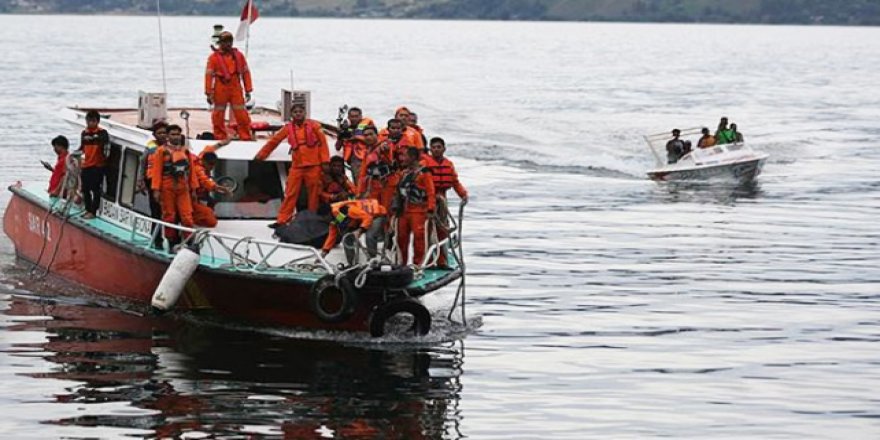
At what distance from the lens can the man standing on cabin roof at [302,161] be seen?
20.3 metres

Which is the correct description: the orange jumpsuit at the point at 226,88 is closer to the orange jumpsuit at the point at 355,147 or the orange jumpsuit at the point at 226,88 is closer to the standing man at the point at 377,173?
the orange jumpsuit at the point at 355,147

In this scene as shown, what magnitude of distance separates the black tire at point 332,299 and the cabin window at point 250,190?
2429mm

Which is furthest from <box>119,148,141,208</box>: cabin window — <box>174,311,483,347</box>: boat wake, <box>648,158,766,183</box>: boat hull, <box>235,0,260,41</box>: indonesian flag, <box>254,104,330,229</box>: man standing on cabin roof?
<box>648,158,766,183</box>: boat hull

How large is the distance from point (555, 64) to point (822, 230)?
310ft

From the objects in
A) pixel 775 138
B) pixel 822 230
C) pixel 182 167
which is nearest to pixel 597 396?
pixel 182 167

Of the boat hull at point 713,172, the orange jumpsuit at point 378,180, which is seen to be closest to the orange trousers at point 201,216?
the orange jumpsuit at point 378,180

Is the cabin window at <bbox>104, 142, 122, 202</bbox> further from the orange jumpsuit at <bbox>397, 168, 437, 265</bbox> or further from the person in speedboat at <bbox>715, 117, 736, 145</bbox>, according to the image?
the person in speedboat at <bbox>715, 117, 736, 145</bbox>

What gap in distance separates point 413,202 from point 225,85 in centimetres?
378

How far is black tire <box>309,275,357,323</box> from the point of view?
18.7 meters

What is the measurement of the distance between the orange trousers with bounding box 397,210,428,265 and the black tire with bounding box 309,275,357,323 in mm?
1304

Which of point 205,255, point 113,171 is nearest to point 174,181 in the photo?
point 205,255

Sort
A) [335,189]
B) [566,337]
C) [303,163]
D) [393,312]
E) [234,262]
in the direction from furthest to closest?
[566,337]
[335,189]
[303,163]
[234,262]
[393,312]

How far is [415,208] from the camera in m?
19.8

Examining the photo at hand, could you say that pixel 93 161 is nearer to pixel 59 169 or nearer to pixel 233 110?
pixel 59 169
